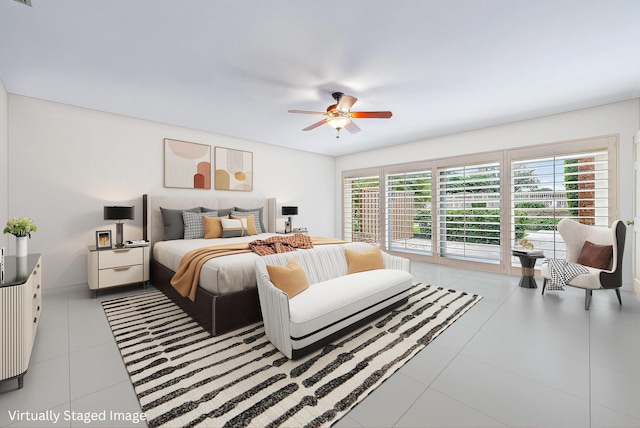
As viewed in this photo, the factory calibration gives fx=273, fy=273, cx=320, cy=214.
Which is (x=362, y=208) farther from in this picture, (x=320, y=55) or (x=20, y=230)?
(x=20, y=230)

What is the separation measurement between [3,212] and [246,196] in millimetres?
3242

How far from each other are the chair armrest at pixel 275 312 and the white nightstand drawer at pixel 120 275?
237 cm

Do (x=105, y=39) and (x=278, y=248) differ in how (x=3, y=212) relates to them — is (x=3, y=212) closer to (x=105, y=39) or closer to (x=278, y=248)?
(x=105, y=39)

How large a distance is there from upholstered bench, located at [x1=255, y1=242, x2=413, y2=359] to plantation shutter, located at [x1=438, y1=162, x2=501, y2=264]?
225cm

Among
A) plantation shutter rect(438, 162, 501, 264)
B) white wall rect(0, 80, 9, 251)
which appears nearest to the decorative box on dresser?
white wall rect(0, 80, 9, 251)

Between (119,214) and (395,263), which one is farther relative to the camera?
(119,214)

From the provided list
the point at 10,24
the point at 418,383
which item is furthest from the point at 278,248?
the point at 10,24

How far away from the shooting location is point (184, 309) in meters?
2.99

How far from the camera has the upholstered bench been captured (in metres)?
2.09

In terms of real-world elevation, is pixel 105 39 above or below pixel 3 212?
above

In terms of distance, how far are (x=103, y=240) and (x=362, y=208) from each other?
5.14m

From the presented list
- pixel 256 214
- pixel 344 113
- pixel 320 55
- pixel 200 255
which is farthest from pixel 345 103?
pixel 256 214

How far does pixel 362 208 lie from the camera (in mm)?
6879

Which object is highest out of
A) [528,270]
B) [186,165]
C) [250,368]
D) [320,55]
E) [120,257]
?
[320,55]
